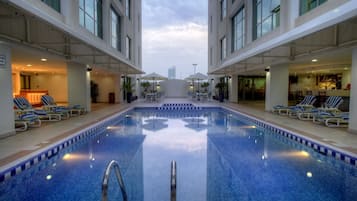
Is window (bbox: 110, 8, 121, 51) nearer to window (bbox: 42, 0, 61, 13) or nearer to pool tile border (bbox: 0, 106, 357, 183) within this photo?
window (bbox: 42, 0, 61, 13)

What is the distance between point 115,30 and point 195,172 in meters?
15.2

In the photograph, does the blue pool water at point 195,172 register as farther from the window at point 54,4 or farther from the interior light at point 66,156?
the window at point 54,4

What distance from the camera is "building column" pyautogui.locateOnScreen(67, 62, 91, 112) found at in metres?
11.6

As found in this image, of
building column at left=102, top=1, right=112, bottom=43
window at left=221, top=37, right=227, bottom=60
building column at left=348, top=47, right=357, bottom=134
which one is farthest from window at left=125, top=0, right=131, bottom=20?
building column at left=348, top=47, right=357, bottom=134

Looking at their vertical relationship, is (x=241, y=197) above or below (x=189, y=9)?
below

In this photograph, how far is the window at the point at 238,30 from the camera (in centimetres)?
1639

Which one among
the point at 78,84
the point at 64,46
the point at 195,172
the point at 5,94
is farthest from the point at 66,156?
the point at 78,84

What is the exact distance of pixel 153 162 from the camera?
5.29 metres

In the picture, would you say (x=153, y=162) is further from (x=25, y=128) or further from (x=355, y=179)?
(x=25, y=128)

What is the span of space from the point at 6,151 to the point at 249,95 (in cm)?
2006

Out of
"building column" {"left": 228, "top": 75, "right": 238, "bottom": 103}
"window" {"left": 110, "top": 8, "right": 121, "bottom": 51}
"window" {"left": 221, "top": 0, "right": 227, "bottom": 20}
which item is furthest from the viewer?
"window" {"left": 221, "top": 0, "right": 227, "bottom": 20}

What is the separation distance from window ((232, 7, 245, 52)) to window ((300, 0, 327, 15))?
6.76 meters

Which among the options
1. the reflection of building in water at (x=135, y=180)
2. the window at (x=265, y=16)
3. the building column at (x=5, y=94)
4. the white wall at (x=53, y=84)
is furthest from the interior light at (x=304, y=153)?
the white wall at (x=53, y=84)

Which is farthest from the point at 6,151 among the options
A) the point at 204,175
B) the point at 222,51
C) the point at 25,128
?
the point at 222,51
